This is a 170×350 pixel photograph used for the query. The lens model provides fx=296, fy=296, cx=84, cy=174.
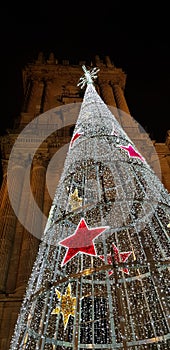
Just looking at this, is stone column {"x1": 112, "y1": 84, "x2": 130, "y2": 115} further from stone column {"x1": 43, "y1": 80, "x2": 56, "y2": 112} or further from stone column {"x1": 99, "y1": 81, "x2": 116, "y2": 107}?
stone column {"x1": 43, "y1": 80, "x2": 56, "y2": 112}

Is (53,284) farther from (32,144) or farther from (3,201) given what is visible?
(32,144)

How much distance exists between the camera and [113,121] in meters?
8.75

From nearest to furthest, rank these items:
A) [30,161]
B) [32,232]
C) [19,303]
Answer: [19,303], [32,232], [30,161]

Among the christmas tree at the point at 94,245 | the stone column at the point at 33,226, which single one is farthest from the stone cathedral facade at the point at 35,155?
the christmas tree at the point at 94,245

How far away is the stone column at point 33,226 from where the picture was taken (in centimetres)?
1092

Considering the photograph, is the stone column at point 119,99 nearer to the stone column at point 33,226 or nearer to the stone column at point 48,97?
the stone column at point 48,97

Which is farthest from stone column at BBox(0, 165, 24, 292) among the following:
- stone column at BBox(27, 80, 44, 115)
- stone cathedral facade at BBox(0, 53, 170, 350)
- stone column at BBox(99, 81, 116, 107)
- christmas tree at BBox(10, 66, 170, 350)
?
stone column at BBox(99, 81, 116, 107)

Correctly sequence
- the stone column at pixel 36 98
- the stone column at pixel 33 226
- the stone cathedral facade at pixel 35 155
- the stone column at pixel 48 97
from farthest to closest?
the stone column at pixel 48 97, the stone column at pixel 36 98, the stone column at pixel 33 226, the stone cathedral facade at pixel 35 155

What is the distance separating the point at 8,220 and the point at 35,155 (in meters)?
4.93

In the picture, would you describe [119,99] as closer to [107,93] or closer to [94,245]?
[107,93]

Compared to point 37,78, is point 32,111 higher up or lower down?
lower down

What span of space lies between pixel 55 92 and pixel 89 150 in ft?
62.7

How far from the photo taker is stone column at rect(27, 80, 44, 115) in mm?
22375

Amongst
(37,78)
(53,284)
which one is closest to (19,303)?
(53,284)
